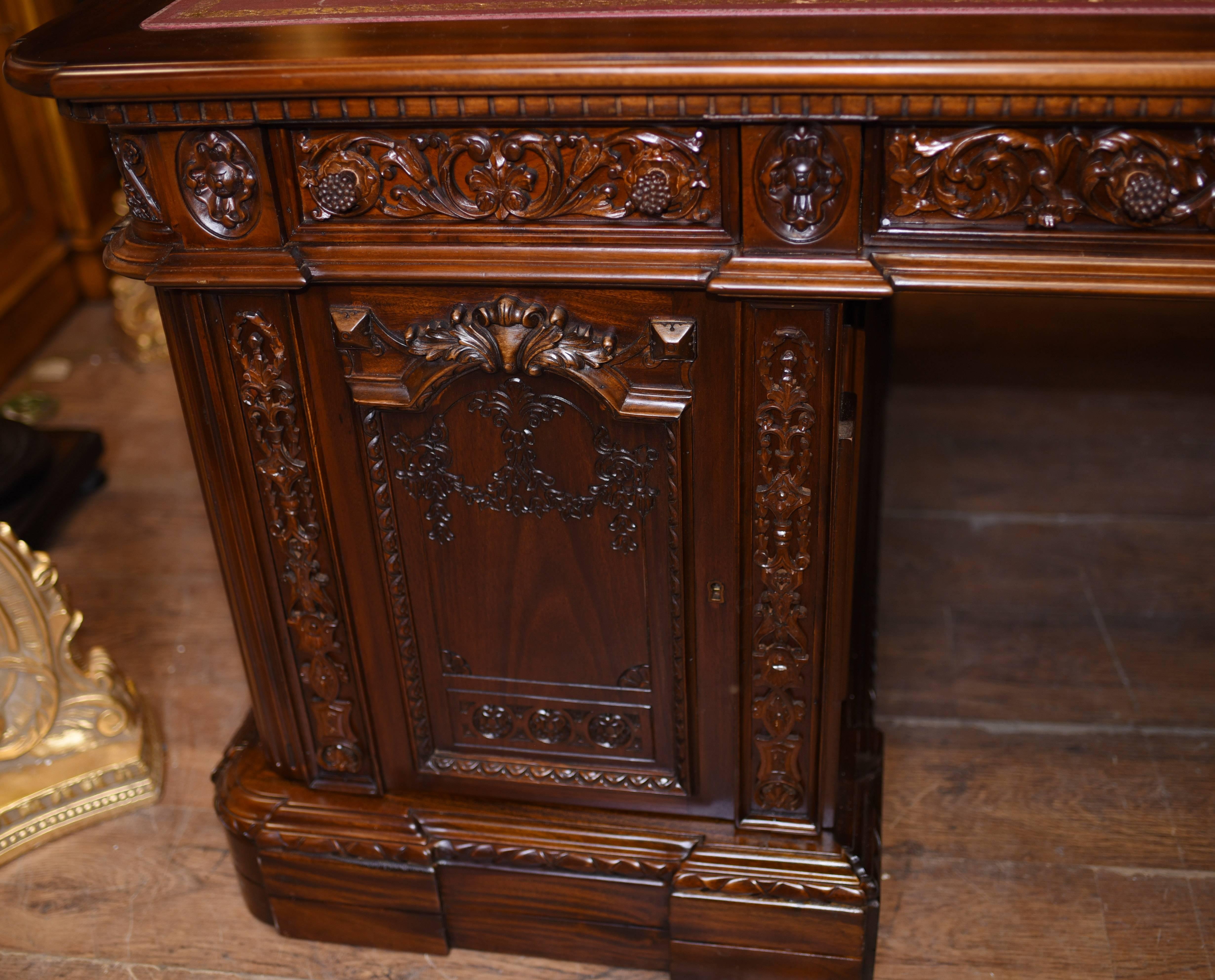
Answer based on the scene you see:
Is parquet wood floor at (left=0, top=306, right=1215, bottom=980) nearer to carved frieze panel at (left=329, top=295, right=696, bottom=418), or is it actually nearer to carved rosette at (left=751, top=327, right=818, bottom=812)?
carved rosette at (left=751, top=327, right=818, bottom=812)

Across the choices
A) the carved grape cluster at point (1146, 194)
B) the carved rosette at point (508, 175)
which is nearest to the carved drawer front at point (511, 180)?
the carved rosette at point (508, 175)

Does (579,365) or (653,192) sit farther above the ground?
(653,192)

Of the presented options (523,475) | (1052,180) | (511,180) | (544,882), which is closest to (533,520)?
(523,475)

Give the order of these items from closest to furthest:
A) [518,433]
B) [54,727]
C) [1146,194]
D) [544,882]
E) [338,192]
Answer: [1146,194], [338,192], [518,433], [544,882], [54,727]

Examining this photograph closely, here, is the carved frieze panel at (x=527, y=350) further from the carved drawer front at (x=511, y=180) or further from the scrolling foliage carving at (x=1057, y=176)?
the scrolling foliage carving at (x=1057, y=176)

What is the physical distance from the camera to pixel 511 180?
3.76 feet

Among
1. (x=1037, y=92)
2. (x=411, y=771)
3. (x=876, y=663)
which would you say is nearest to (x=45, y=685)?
(x=411, y=771)

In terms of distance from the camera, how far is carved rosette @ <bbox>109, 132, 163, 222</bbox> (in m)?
1.18

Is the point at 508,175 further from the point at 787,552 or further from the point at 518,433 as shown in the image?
the point at 787,552

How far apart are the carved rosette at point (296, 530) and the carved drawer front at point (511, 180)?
176mm

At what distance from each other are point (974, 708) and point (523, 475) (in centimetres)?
99

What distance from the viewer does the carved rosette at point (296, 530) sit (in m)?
1.29

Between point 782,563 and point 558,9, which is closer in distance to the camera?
point 558,9

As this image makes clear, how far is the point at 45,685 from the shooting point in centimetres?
177
